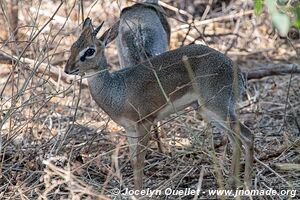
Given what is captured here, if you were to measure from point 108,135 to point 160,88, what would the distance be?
687mm

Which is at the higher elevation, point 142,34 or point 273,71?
point 142,34

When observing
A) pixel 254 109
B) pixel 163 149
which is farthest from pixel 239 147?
pixel 254 109

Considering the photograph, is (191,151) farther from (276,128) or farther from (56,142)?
(276,128)

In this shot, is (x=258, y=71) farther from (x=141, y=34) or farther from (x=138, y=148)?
(x=138, y=148)

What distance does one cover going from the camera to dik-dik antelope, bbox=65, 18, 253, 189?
5289 millimetres

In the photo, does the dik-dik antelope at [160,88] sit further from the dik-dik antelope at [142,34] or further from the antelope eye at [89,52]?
the dik-dik antelope at [142,34]

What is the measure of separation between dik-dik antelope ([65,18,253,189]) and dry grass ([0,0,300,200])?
163 millimetres

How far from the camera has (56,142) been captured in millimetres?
5707

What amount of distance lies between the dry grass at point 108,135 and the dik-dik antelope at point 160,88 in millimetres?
163

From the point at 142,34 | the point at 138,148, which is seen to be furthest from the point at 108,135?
the point at 142,34

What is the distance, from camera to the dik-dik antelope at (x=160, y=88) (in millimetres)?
5289

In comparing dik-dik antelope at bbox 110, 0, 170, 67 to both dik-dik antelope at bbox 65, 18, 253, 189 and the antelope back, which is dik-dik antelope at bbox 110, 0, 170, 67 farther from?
dik-dik antelope at bbox 65, 18, 253, 189

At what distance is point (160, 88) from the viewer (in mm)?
5465

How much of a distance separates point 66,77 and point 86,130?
0.78m
